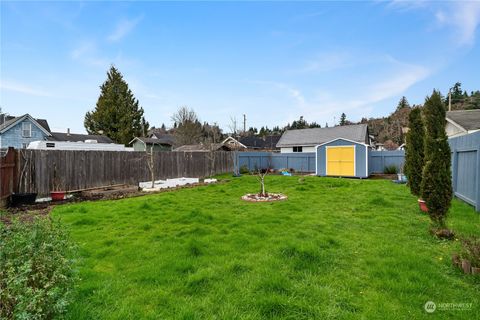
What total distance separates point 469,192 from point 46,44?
13378mm

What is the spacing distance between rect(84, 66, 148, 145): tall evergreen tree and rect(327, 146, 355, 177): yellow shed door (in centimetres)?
3007

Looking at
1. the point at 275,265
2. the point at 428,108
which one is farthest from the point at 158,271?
the point at 428,108

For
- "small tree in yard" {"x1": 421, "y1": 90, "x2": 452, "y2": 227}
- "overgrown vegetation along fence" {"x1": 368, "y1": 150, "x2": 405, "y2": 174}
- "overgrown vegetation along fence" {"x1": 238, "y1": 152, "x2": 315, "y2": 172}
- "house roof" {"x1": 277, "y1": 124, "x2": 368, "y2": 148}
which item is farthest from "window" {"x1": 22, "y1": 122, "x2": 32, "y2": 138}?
"small tree in yard" {"x1": 421, "y1": 90, "x2": 452, "y2": 227}

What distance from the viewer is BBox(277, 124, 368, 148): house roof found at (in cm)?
2233

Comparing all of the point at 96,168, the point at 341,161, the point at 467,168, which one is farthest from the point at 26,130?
the point at 467,168

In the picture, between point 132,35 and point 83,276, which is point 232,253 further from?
point 132,35

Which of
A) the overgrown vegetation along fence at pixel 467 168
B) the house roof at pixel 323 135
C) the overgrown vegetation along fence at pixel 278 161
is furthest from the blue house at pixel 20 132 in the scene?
the overgrown vegetation along fence at pixel 467 168

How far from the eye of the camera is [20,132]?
25.4 m

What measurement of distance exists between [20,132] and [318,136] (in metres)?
29.9

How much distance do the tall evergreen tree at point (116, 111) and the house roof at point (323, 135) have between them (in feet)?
77.4

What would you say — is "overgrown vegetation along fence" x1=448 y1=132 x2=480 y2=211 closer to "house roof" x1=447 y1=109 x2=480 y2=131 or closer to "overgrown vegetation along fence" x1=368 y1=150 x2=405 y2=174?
"house roof" x1=447 y1=109 x2=480 y2=131

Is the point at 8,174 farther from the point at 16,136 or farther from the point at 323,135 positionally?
the point at 16,136

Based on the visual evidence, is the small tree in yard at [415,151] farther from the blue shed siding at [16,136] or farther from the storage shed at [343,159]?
the blue shed siding at [16,136]

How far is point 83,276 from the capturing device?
10.3 feet
